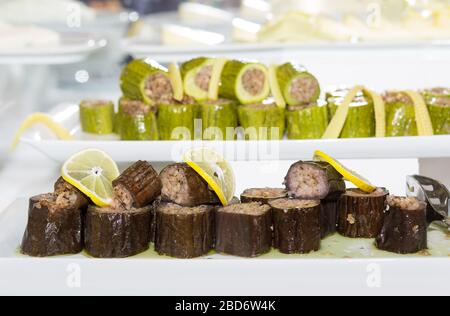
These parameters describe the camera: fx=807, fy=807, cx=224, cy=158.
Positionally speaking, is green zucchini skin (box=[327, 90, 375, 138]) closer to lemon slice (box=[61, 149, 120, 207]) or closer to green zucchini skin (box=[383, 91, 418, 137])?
green zucchini skin (box=[383, 91, 418, 137])

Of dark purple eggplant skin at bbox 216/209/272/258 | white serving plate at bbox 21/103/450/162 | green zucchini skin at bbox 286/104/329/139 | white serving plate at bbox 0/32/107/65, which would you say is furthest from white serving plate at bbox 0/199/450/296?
white serving plate at bbox 0/32/107/65

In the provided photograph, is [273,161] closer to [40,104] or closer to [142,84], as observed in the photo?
[142,84]

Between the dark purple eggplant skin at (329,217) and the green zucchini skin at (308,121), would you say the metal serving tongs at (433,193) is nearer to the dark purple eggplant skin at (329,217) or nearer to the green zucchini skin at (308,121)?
the dark purple eggplant skin at (329,217)

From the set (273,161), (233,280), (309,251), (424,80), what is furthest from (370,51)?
(233,280)

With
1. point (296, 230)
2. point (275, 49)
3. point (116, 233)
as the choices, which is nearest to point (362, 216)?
point (296, 230)

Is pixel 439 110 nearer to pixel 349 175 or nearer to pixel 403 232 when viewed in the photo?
pixel 349 175

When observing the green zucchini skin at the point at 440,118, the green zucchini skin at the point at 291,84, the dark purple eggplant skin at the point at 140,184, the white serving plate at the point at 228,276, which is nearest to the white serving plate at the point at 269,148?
the green zucchini skin at the point at 440,118

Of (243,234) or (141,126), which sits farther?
(141,126)

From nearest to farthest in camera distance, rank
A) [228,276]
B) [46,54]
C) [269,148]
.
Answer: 1. [228,276]
2. [269,148]
3. [46,54]
